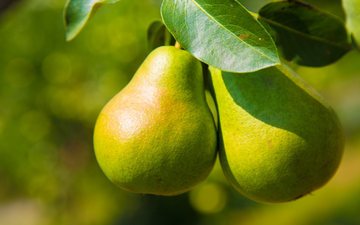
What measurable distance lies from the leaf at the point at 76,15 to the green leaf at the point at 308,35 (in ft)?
1.15

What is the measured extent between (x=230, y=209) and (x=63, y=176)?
4.99 ft

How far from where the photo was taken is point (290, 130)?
117 centimetres

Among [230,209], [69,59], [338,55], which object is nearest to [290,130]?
[338,55]

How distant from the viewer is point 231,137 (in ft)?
4.00

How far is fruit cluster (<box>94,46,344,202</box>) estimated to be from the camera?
117 centimetres

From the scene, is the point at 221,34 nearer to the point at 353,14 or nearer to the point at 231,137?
the point at 231,137

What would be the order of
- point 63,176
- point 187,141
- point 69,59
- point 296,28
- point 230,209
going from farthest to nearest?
point 230,209
point 63,176
point 69,59
point 296,28
point 187,141

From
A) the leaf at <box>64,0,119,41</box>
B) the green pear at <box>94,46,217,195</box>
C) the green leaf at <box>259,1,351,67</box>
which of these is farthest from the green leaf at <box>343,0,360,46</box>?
the leaf at <box>64,0,119,41</box>

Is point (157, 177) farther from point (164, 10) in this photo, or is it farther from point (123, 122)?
point (164, 10)

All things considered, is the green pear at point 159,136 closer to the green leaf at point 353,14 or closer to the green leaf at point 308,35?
the green leaf at point 308,35

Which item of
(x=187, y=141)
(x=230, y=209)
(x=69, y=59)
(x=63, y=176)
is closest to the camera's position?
(x=187, y=141)

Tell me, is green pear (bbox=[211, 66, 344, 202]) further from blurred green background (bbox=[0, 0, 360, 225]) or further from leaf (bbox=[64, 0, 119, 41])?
blurred green background (bbox=[0, 0, 360, 225])

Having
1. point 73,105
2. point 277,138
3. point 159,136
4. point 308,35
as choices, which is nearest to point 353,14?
point 308,35

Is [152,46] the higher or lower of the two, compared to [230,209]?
higher
